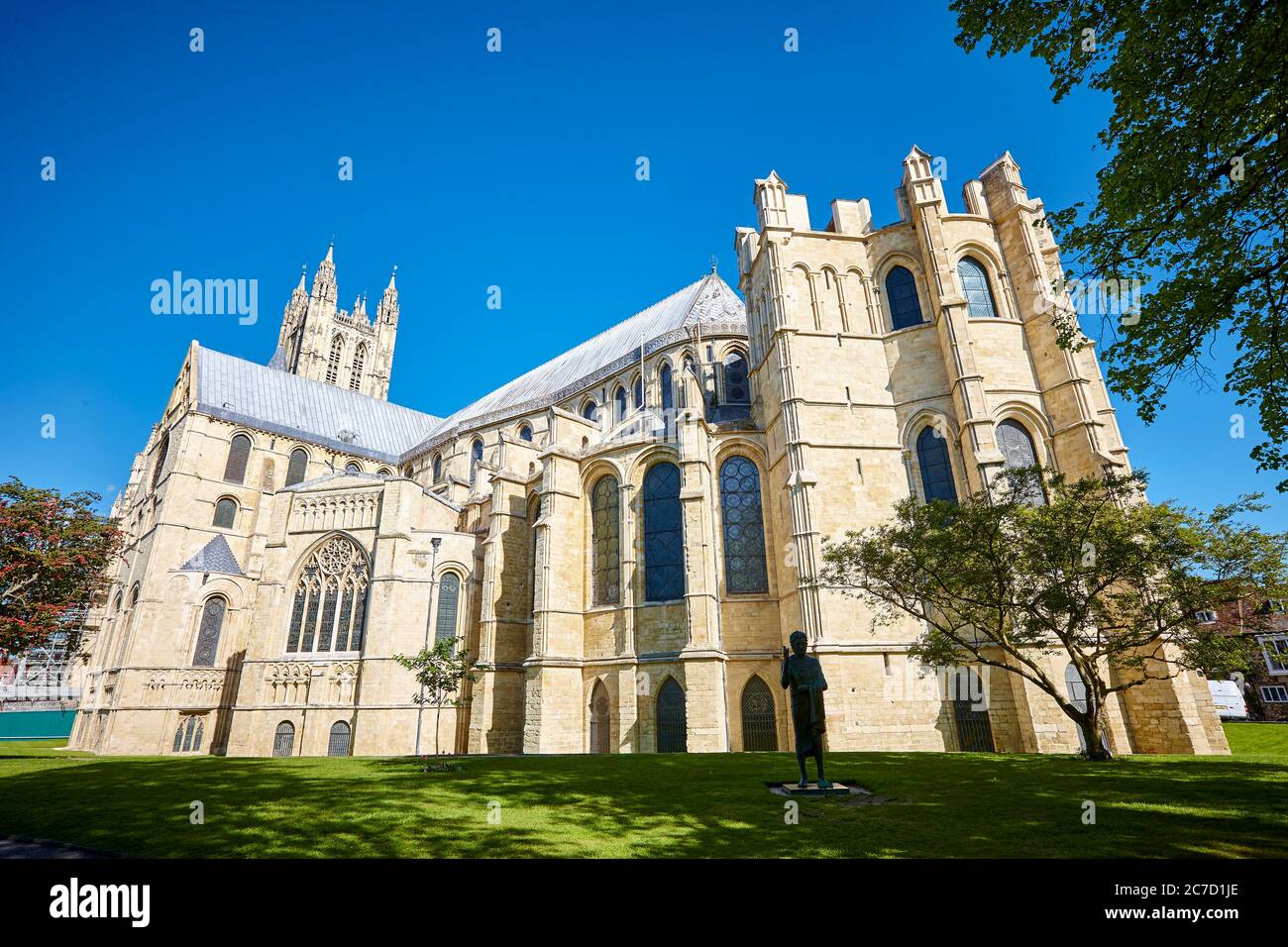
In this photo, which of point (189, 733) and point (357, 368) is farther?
point (357, 368)

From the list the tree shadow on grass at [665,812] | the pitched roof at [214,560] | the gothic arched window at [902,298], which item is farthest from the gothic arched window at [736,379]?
the pitched roof at [214,560]

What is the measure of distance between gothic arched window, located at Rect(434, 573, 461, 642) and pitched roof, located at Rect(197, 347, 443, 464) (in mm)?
19436

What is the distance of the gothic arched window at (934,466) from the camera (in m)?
19.6

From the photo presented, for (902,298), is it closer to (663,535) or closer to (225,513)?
(663,535)

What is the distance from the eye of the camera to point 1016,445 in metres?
19.5

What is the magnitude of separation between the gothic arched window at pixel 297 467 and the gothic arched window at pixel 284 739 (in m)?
17.8

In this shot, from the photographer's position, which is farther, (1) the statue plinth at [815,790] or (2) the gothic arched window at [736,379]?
(2) the gothic arched window at [736,379]

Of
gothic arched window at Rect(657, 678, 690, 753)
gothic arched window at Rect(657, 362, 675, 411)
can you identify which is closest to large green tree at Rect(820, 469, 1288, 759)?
gothic arched window at Rect(657, 678, 690, 753)

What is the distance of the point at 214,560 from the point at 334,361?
3415 centimetres

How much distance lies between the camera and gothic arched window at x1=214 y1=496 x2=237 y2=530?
35.4 metres

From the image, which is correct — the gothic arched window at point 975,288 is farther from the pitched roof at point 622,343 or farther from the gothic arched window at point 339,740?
the gothic arched window at point 339,740

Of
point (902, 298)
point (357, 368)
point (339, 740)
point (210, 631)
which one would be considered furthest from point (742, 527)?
point (357, 368)
